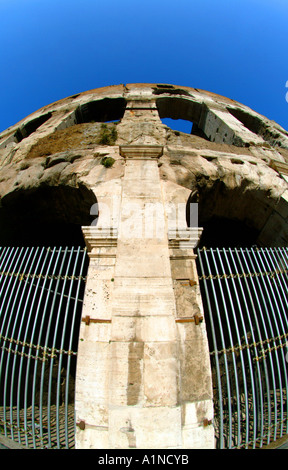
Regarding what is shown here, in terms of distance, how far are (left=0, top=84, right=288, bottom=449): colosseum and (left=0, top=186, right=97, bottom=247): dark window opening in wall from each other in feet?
0.08

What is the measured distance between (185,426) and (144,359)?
2.06 ft

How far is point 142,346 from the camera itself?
263cm

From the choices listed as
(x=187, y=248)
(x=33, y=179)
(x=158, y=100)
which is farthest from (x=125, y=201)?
(x=158, y=100)

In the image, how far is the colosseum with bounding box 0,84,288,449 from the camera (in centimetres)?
249

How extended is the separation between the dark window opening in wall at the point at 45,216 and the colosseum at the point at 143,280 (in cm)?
3

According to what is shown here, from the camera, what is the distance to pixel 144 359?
2561 millimetres

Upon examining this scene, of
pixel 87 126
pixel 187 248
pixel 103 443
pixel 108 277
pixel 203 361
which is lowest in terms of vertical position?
pixel 103 443

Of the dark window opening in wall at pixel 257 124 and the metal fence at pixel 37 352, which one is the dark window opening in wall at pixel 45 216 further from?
the dark window opening in wall at pixel 257 124

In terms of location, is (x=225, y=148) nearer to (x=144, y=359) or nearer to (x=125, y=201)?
(x=125, y=201)

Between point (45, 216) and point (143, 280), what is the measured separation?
3.17 meters

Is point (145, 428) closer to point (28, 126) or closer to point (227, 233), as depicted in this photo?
point (227, 233)

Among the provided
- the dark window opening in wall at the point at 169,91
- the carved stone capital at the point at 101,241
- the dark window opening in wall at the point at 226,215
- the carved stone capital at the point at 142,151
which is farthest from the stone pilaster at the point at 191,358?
the dark window opening in wall at the point at 169,91

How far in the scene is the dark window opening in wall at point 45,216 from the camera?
16.2 ft
